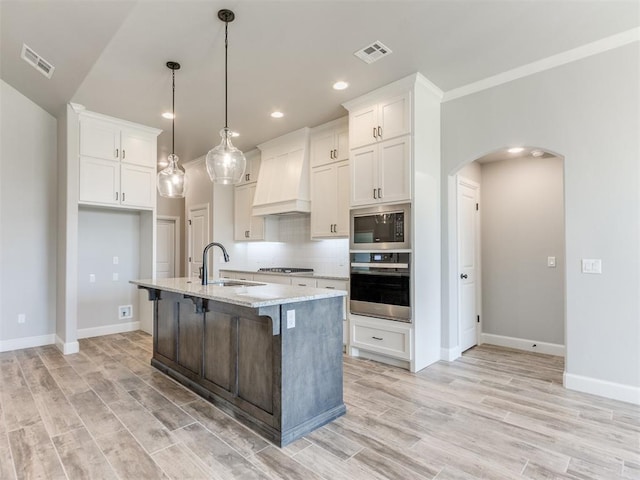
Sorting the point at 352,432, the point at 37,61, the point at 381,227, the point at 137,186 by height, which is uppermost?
the point at 37,61

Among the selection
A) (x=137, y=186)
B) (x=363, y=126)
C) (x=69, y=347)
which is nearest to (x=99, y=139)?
(x=137, y=186)

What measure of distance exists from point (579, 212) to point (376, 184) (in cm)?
191

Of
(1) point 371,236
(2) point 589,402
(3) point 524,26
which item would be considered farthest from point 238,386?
(3) point 524,26

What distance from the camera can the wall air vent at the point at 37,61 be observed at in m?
3.44

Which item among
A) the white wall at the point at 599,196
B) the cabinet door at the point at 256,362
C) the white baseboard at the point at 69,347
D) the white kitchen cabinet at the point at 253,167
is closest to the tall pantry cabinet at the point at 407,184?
the white wall at the point at 599,196

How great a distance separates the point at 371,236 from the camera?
13.2 ft

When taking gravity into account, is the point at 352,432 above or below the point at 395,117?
below

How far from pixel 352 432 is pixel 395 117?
304 cm

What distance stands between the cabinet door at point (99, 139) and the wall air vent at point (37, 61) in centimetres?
87

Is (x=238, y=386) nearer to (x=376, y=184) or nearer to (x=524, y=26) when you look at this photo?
(x=376, y=184)

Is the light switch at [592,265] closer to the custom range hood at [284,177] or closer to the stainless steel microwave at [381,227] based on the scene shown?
the stainless steel microwave at [381,227]

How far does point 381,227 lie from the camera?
12.9 ft

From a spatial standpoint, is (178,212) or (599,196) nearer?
(599,196)

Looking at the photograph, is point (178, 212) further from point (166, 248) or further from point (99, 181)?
point (99, 181)
